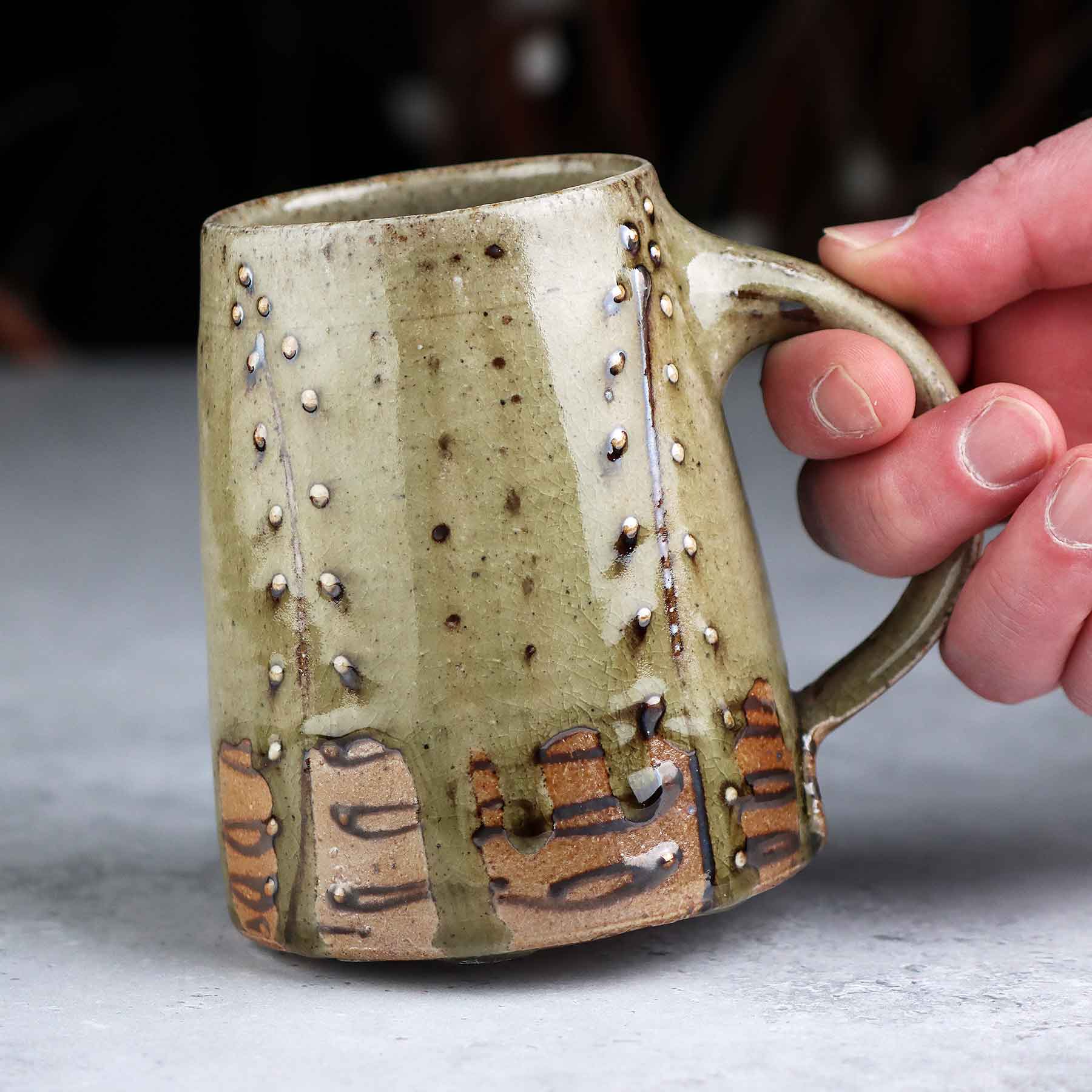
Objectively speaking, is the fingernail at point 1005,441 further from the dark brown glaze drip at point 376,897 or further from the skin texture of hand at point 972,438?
the dark brown glaze drip at point 376,897

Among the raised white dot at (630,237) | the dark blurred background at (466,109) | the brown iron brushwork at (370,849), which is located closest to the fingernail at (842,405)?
the raised white dot at (630,237)

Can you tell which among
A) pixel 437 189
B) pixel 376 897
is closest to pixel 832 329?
pixel 437 189

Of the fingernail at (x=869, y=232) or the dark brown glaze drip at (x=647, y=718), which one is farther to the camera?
the fingernail at (x=869, y=232)

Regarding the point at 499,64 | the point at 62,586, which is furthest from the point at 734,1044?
the point at 499,64

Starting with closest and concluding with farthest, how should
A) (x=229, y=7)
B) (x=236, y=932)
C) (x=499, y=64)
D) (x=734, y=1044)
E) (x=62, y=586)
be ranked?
(x=734, y=1044) < (x=236, y=932) < (x=62, y=586) < (x=499, y=64) < (x=229, y=7)

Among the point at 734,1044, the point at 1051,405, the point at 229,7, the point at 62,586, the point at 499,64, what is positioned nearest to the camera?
the point at 734,1044

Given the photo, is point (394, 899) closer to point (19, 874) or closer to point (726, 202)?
point (19, 874)
